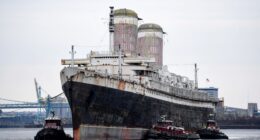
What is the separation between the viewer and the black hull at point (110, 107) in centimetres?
6556

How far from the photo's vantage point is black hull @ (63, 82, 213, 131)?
65562mm

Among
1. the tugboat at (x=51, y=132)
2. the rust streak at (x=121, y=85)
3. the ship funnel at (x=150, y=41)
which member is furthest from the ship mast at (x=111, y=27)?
the ship funnel at (x=150, y=41)

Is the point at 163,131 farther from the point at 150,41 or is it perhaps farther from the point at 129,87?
the point at 150,41

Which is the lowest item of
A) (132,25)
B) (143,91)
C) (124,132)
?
(124,132)

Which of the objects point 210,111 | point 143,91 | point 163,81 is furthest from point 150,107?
point 210,111

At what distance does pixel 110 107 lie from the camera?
68562 millimetres

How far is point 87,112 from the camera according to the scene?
65938mm

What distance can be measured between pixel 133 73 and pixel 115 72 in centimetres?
244

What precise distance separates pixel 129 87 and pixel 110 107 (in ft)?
13.5

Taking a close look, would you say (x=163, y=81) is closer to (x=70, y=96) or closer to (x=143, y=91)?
(x=143, y=91)

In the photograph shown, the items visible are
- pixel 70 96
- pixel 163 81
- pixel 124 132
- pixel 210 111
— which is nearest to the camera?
pixel 70 96

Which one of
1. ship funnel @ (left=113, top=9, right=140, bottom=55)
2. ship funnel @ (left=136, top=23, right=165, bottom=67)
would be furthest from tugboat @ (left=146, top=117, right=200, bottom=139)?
ship funnel @ (left=136, top=23, right=165, bottom=67)

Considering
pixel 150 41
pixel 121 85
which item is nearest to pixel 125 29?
pixel 150 41

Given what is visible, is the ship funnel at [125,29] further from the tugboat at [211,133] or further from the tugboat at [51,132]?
the tugboat at [51,132]
